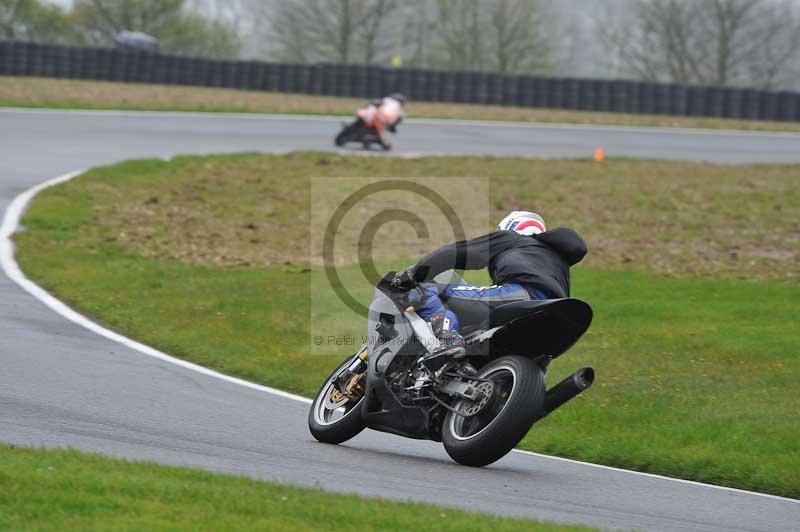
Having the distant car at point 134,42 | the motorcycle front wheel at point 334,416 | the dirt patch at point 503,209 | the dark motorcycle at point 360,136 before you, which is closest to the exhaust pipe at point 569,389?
the motorcycle front wheel at point 334,416

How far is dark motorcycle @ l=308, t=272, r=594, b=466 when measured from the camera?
6.68 meters

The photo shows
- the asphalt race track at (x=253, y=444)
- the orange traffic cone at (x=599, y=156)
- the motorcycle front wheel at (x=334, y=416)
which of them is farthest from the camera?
the orange traffic cone at (x=599, y=156)

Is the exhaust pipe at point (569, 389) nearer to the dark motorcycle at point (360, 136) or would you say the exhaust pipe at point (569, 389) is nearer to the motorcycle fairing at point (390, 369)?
the motorcycle fairing at point (390, 369)

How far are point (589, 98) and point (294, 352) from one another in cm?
2510

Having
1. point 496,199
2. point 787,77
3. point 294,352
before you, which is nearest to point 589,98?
point 496,199

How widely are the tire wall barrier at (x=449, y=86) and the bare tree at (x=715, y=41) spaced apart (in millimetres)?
24191

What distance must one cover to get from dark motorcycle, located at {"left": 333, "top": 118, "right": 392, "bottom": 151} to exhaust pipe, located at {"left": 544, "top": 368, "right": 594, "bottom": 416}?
1774cm

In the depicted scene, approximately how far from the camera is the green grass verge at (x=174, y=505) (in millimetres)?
5045

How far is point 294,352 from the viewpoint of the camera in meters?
11.2

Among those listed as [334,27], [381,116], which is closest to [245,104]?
[381,116]

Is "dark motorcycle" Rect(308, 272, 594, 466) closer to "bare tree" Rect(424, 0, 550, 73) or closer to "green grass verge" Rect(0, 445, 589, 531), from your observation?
"green grass verge" Rect(0, 445, 589, 531)

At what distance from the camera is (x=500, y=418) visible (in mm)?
6586

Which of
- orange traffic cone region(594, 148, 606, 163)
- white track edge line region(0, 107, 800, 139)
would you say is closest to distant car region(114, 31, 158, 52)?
white track edge line region(0, 107, 800, 139)

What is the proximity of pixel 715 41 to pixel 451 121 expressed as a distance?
32.9 m
